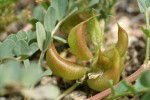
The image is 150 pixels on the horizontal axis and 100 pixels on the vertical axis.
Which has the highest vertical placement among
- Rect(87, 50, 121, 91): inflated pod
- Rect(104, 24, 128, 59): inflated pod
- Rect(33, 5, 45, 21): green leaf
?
Rect(33, 5, 45, 21): green leaf

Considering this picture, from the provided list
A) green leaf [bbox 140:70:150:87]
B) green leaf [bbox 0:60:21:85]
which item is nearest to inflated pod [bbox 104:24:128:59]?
green leaf [bbox 140:70:150:87]

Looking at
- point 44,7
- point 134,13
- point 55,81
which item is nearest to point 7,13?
point 44,7

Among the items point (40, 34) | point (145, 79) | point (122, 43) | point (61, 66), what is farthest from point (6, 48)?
point (145, 79)

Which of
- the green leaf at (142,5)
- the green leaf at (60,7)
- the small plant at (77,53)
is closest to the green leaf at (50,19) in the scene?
the small plant at (77,53)

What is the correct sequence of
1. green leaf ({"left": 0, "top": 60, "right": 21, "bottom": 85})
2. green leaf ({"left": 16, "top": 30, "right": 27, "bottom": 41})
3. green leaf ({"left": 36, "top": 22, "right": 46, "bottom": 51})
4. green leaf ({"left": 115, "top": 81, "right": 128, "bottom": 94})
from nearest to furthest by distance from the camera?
green leaf ({"left": 0, "top": 60, "right": 21, "bottom": 85})
green leaf ({"left": 115, "top": 81, "right": 128, "bottom": 94})
green leaf ({"left": 36, "top": 22, "right": 46, "bottom": 51})
green leaf ({"left": 16, "top": 30, "right": 27, "bottom": 41})

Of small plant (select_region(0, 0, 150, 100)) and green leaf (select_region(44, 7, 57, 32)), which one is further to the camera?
green leaf (select_region(44, 7, 57, 32))

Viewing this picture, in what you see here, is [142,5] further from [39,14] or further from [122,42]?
[39,14]

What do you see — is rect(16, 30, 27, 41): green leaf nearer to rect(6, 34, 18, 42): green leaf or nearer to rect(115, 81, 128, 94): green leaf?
rect(6, 34, 18, 42): green leaf
